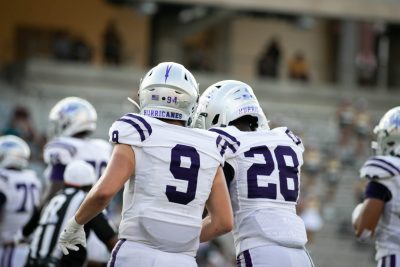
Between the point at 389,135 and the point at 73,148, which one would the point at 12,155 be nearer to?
the point at 73,148

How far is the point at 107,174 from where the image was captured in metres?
5.94

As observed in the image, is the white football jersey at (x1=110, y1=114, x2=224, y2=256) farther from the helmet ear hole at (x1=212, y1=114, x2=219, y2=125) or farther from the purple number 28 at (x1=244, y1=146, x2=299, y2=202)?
the helmet ear hole at (x1=212, y1=114, x2=219, y2=125)

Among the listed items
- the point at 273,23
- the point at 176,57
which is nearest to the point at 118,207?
the point at 176,57

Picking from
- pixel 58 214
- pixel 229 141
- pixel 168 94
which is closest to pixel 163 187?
pixel 168 94

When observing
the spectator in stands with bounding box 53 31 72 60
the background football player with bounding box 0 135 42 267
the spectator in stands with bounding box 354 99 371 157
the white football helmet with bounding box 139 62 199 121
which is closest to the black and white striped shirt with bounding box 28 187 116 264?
the background football player with bounding box 0 135 42 267

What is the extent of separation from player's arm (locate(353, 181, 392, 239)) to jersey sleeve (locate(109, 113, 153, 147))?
2.15m

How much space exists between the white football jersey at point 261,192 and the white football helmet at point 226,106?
15 cm

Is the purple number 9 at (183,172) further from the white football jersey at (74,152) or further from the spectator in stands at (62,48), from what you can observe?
the spectator in stands at (62,48)

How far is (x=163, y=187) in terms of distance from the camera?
6.07 meters

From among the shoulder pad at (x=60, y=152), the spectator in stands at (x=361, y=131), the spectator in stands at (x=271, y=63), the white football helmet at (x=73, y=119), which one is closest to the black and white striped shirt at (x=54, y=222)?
the shoulder pad at (x=60, y=152)

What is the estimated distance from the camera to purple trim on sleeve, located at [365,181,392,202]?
25.3 feet

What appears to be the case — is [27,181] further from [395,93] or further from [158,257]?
[395,93]

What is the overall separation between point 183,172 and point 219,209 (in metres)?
0.29

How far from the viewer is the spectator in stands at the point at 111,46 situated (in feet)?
84.1
